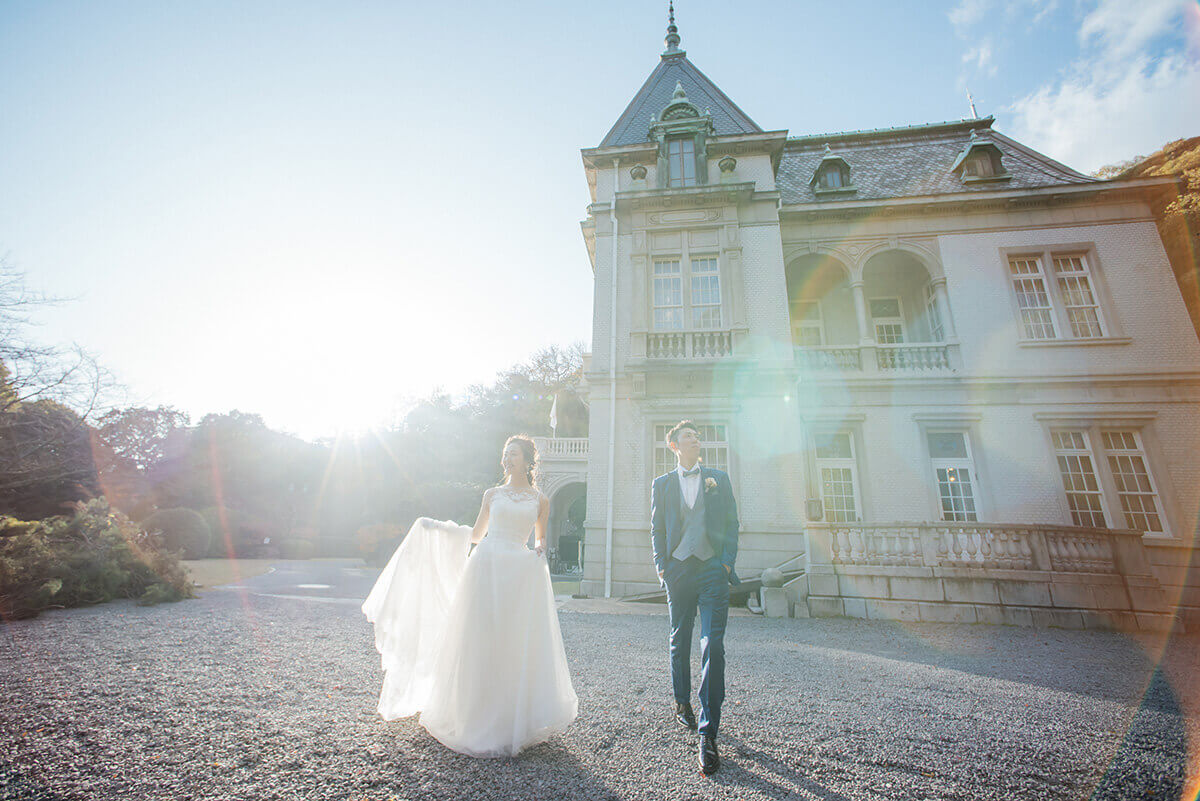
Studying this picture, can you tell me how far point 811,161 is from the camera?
1720 centimetres

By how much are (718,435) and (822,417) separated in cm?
310

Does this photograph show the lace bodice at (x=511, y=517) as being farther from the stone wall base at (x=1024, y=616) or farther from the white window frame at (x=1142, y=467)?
the white window frame at (x=1142, y=467)

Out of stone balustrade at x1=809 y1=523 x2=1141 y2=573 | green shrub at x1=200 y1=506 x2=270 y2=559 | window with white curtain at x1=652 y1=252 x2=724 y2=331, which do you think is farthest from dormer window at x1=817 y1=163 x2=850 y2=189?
green shrub at x1=200 y1=506 x2=270 y2=559

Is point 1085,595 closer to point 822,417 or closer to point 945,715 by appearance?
point 822,417

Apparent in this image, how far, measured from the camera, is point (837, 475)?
13070 mm

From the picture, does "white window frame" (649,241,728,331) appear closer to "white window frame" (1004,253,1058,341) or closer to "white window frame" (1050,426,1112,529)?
"white window frame" (1004,253,1058,341)

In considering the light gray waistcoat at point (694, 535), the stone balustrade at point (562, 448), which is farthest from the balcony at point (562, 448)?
the light gray waistcoat at point (694, 535)

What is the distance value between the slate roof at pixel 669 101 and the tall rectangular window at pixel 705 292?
15.5 feet

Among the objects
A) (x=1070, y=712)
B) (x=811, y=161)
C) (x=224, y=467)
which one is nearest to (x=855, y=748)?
(x=1070, y=712)

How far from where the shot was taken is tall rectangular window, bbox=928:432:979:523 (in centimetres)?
1223

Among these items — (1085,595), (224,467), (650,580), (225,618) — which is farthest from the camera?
(224,467)

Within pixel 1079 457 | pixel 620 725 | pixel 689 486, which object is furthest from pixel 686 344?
pixel 1079 457

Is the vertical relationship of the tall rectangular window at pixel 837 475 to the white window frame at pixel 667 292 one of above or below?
below

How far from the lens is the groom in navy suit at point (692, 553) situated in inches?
137
